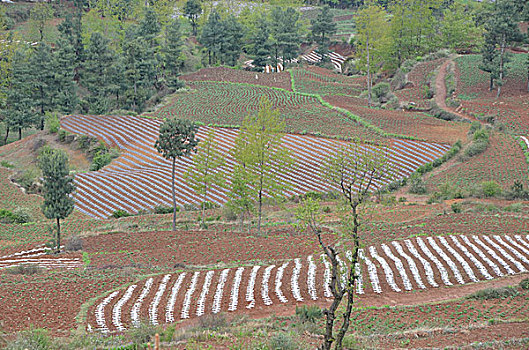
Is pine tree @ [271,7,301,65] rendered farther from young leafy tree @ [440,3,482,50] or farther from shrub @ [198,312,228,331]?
shrub @ [198,312,228,331]

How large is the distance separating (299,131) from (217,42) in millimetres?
49305

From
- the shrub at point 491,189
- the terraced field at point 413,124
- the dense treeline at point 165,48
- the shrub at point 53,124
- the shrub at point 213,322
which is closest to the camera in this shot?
the shrub at point 213,322

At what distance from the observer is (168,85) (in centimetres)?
8988

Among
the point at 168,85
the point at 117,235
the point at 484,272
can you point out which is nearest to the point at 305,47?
the point at 168,85

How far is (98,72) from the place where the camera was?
87.2 metres

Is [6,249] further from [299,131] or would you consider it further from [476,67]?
[476,67]

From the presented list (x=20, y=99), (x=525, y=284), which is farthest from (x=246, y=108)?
(x=525, y=284)

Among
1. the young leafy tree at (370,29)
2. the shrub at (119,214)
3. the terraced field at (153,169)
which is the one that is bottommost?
the shrub at (119,214)

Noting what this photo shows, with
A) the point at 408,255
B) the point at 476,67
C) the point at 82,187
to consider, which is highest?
the point at 476,67

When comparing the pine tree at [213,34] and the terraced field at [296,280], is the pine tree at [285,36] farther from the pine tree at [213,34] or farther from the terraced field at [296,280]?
the terraced field at [296,280]

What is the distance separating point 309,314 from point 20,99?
6640cm

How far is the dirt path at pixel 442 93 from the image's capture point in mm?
65012

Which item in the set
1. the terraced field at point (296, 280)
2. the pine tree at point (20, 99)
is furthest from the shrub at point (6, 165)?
the terraced field at point (296, 280)

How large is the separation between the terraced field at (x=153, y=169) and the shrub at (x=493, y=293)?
967 inches
